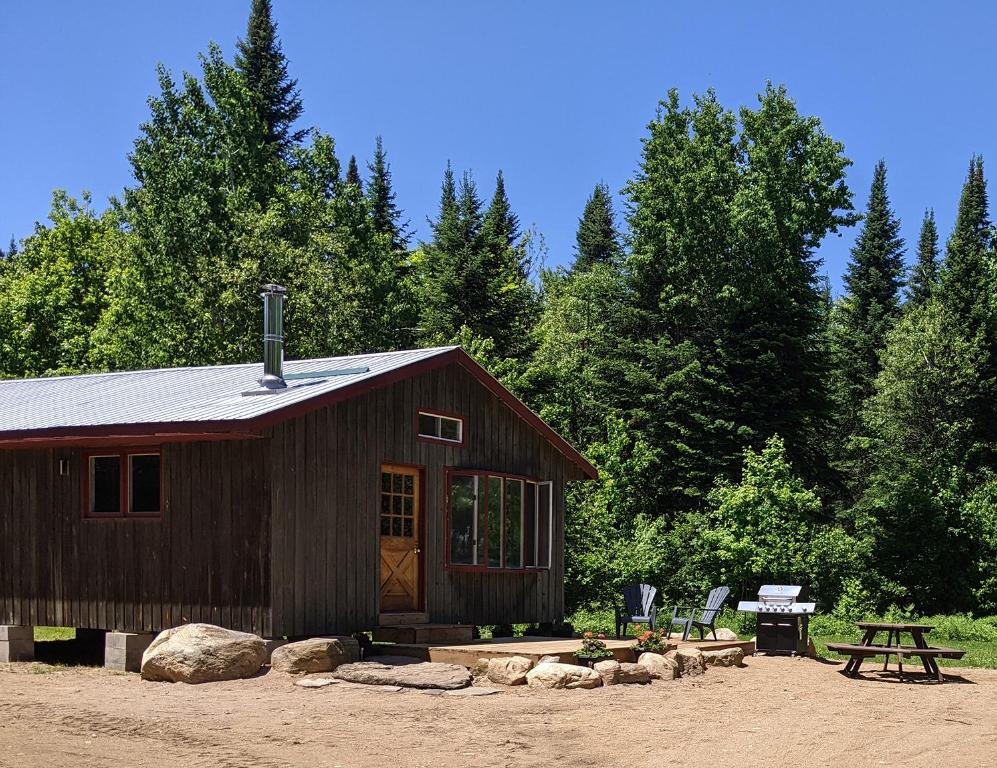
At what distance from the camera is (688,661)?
44.2 ft

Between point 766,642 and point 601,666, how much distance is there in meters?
4.35

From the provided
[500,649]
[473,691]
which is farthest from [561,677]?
[500,649]

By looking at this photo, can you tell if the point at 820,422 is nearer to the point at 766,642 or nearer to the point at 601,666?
the point at 766,642

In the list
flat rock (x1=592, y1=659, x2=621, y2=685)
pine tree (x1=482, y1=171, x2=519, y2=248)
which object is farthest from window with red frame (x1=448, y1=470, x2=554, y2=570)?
pine tree (x1=482, y1=171, x2=519, y2=248)

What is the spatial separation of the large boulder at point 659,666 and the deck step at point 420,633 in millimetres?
2515

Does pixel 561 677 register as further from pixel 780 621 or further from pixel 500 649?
pixel 780 621

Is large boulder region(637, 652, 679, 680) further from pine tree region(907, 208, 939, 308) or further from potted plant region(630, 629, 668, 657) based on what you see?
pine tree region(907, 208, 939, 308)

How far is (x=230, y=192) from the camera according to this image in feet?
105

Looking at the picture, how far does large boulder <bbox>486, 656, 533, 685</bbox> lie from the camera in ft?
38.7

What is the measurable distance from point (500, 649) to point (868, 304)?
114 ft

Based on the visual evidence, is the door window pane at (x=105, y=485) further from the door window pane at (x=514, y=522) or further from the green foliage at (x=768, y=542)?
the green foliage at (x=768, y=542)

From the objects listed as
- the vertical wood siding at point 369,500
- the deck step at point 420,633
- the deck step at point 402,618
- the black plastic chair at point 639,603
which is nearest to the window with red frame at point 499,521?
the vertical wood siding at point 369,500

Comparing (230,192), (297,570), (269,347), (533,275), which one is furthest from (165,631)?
(533,275)

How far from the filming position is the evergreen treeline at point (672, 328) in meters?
28.0
